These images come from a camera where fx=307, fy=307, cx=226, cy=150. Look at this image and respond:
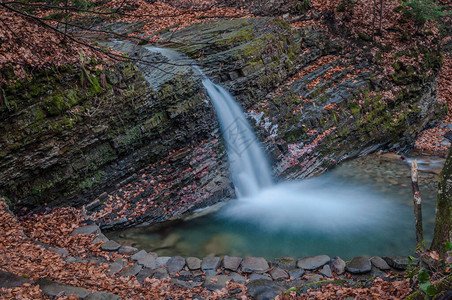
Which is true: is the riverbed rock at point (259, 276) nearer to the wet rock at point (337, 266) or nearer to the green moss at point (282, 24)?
the wet rock at point (337, 266)

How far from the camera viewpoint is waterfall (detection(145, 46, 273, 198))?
9406 millimetres

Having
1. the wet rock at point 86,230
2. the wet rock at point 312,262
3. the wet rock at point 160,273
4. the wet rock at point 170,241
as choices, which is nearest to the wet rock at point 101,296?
the wet rock at point 160,273

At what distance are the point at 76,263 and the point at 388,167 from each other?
31.7 ft

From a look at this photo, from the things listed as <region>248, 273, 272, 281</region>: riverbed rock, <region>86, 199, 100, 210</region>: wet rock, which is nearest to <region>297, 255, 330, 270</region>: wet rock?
<region>248, 273, 272, 281</region>: riverbed rock

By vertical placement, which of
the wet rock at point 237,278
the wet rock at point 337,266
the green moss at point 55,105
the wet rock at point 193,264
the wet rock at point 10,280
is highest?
the green moss at point 55,105

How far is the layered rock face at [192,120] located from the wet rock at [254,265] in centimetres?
303

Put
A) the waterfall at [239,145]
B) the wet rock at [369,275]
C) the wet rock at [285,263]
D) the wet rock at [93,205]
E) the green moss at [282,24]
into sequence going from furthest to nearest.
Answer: the green moss at [282,24], the waterfall at [239,145], the wet rock at [93,205], the wet rock at [285,263], the wet rock at [369,275]

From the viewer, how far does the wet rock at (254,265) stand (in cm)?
546

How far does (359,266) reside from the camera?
515cm

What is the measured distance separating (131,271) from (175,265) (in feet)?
2.63

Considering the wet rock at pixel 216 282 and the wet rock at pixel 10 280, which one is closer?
the wet rock at pixel 10 280

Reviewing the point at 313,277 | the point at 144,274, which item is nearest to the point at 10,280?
the point at 144,274

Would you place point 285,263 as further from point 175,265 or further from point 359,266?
point 175,265

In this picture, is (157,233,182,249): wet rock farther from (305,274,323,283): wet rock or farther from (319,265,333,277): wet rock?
(319,265,333,277): wet rock
